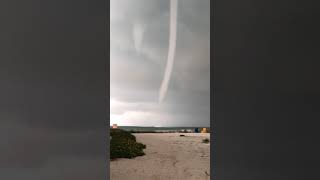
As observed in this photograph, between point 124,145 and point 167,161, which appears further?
point 167,161

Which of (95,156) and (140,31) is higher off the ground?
(140,31)

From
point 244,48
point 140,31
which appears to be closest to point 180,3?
point 140,31

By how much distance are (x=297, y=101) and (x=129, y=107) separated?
2.11 meters

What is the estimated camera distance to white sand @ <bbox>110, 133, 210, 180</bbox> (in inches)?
Answer: 183

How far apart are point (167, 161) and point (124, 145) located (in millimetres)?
658

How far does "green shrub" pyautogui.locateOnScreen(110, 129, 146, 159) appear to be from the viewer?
456cm

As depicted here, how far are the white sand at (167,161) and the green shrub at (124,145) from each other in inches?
2.8

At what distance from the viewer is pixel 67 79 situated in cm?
270

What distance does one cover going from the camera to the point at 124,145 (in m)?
4.80

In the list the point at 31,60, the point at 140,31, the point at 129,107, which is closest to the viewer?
the point at 31,60

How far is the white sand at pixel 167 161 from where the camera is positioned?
183 inches

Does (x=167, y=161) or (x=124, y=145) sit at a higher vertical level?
(x=124, y=145)

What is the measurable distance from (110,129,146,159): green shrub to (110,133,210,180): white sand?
7 cm

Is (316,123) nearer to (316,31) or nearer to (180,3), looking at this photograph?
(316,31)
